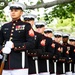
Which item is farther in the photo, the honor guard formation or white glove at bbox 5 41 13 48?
the honor guard formation

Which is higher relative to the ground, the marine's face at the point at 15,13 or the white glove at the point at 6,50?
the marine's face at the point at 15,13

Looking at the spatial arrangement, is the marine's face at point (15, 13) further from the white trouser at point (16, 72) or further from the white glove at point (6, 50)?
the white trouser at point (16, 72)

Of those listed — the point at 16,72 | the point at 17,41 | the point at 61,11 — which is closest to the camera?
the point at 16,72

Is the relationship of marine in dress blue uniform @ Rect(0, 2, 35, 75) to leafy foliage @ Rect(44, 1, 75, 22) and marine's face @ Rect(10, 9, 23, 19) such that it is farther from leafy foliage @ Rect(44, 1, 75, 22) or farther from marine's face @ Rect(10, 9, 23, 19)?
leafy foliage @ Rect(44, 1, 75, 22)

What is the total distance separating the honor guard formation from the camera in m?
7.53

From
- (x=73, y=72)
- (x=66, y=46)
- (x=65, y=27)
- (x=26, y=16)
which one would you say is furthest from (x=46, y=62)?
(x=65, y=27)

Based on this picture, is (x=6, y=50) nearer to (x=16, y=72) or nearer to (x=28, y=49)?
(x=16, y=72)

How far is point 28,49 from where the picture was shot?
25.4 ft

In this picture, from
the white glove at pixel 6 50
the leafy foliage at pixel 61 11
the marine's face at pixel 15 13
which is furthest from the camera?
the leafy foliage at pixel 61 11

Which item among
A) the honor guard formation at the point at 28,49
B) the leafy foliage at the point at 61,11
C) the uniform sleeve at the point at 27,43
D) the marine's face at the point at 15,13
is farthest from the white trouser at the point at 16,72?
the leafy foliage at the point at 61,11

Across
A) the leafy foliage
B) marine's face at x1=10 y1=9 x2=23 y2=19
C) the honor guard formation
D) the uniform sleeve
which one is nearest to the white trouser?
the honor guard formation

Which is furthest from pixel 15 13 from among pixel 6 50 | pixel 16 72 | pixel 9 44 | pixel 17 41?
pixel 16 72

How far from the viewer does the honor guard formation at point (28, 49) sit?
24.7 ft

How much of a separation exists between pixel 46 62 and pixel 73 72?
4210mm
